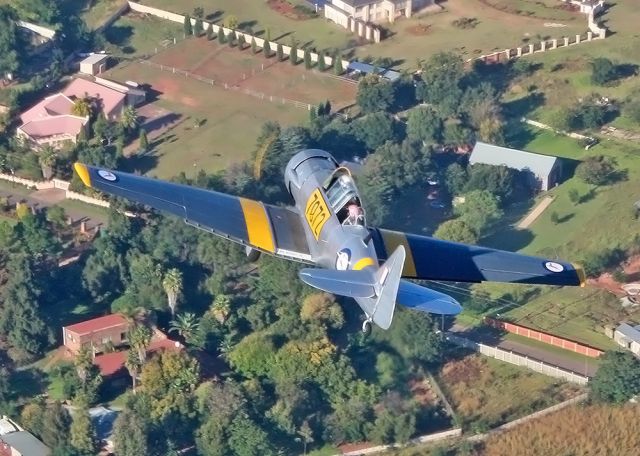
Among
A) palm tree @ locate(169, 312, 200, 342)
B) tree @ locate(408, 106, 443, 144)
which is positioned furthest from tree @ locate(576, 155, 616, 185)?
palm tree @ locate(169, 312, 200, 342)

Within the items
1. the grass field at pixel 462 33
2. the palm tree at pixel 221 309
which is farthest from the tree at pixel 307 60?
the palm tree at pixel 221 309

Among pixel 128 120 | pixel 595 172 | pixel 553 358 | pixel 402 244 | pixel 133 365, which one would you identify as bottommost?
pixel 128 120

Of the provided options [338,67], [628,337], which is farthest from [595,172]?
[338,67]

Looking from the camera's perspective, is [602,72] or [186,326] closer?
[186,326]

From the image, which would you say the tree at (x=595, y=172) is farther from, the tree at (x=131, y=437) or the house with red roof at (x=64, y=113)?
the tree at (x=131, y=437)

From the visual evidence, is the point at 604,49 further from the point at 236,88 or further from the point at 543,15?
the point at 236,88

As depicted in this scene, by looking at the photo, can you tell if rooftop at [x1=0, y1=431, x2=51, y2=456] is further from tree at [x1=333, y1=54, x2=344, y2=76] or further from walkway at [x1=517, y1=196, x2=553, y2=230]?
tree at [x1=333, y1=54, x2=344, y2=76]

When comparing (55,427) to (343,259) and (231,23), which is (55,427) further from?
(231,23)
